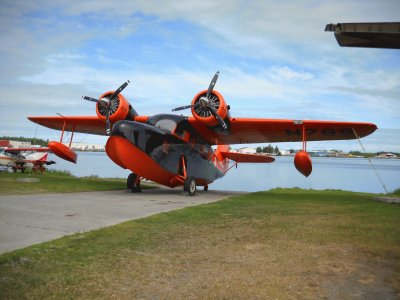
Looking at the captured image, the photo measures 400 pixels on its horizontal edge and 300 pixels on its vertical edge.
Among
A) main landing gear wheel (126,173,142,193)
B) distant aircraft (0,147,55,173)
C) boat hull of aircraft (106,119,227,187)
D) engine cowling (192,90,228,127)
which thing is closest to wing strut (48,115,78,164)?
main landing gear wheel (126,173,142,193)

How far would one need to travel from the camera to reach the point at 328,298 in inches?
144

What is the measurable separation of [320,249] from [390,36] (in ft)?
11.1

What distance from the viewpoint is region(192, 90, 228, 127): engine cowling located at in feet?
45.6

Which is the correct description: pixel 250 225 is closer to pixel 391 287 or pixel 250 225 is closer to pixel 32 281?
pixel 391 287

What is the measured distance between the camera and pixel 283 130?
626 inches

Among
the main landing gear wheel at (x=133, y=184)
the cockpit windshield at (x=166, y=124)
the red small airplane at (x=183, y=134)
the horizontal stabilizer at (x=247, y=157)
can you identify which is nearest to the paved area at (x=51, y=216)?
the red small airplane at (x=183, y=134)

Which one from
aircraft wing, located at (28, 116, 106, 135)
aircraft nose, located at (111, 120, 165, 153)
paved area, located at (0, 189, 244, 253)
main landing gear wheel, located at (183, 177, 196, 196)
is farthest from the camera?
aircraft wing, located at (28, 116, 106, 135)

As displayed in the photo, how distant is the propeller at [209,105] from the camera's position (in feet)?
44.7

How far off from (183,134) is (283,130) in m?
4.40

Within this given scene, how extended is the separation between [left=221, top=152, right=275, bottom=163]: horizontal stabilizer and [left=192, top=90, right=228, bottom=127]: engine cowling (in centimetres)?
589

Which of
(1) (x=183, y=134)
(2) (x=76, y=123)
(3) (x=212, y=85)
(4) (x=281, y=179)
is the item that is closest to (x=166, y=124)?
(1) (x=183, y=134)

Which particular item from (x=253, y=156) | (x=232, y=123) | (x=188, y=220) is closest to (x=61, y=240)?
(x=188, y=220)

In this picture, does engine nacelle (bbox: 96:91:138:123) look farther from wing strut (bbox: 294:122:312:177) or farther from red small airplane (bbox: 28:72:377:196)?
wing strut (bbox: 294:122:312:177)

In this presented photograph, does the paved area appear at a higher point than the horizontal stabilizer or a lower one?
lower
